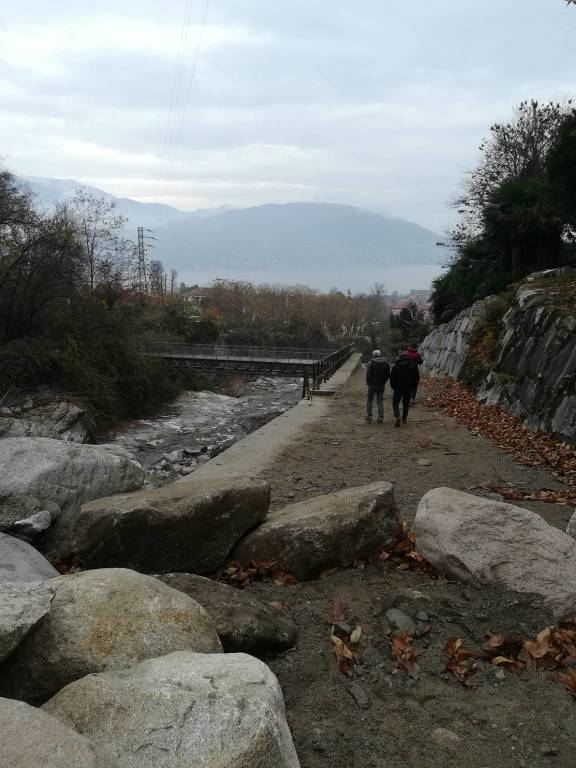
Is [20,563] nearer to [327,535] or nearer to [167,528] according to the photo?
[167,528]

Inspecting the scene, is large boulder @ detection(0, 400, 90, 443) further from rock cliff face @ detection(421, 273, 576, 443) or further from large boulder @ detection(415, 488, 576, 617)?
large boulder @ detection(415, 488, 576, 617)

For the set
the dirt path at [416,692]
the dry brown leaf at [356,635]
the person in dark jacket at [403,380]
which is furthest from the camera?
the person in dark jacket at [403,380]

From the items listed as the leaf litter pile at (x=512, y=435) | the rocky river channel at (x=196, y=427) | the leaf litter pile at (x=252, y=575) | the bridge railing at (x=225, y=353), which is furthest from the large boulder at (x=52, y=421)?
the leaf litter pile at (x=252, y=575)

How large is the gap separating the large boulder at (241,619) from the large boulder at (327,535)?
65 cm

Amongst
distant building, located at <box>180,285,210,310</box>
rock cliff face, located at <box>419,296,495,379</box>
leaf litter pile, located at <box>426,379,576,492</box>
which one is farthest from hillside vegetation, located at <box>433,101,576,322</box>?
distant building, located at <box>180,285,210,310</box>

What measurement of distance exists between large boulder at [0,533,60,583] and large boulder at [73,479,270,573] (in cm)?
35

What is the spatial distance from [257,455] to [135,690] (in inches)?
256

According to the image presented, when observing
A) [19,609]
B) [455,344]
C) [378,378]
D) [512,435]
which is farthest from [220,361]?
[19,609]

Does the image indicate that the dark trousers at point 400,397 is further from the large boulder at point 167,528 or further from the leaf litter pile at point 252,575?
the leaf litter pile at point 252,575

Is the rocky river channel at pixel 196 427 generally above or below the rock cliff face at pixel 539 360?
below

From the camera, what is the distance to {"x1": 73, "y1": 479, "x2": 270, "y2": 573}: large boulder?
4.21 meters

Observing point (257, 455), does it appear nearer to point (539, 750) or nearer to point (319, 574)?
point (319, 574)

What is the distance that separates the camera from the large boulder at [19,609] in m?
2.45

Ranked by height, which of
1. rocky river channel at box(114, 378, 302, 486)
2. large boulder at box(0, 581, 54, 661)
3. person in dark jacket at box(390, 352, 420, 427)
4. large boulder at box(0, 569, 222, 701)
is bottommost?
rocky river channel at box(114, 378, 302, 486)
